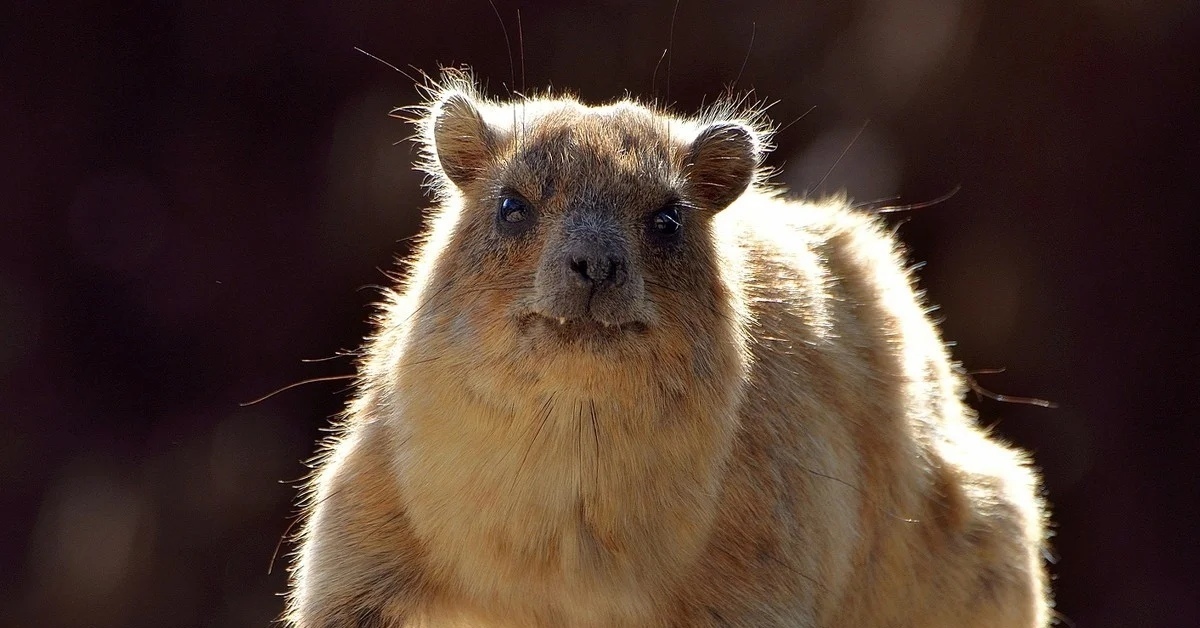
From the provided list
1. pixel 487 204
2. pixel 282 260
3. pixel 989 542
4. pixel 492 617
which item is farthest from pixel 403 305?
pixel 282 260

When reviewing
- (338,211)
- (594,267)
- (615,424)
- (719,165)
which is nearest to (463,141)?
(719,165)

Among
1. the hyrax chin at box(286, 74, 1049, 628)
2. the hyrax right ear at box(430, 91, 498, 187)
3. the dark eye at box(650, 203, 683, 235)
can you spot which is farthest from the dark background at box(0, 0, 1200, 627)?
the dark eye at box(650, 203, 683, 235)

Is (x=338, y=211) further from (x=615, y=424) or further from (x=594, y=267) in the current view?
(x=594, y=267)

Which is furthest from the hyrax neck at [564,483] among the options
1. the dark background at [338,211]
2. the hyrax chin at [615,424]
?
the dark background at [338,211]

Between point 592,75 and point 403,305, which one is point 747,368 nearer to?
point 403,305

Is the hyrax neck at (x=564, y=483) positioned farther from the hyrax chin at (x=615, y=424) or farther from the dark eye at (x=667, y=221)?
the dark eye at (x=667, y=221)

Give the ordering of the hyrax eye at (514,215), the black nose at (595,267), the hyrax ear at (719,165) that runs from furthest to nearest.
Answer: the hyrax ear at (719,165)
the hyrax eye at (514,215)
the black nose at (595,267)
